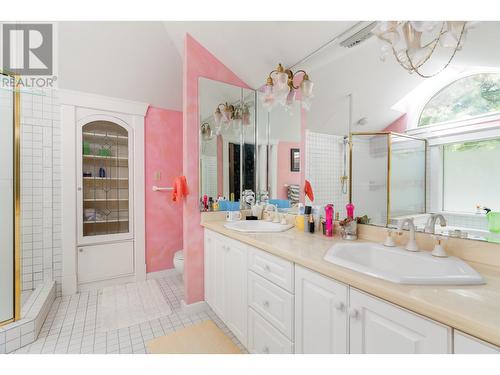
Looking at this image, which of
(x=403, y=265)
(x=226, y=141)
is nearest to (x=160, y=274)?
(x=226, y=141)

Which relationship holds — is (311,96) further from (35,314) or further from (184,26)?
(35,314)

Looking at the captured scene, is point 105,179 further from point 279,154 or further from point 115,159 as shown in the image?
point 279,154

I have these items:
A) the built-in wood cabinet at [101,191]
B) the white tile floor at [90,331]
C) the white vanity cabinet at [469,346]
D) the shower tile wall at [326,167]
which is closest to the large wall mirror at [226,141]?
the shower tile wall at [326,167]

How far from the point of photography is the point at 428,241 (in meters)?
1.15

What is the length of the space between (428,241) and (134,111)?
3.04m

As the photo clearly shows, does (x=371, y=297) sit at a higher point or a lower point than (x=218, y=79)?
lower

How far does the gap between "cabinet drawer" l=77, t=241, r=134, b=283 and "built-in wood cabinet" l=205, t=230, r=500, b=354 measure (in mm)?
1517

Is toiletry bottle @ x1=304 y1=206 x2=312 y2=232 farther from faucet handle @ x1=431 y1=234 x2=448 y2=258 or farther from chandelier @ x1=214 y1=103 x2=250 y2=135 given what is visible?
chandelier @ x1=214 y1=103 x2=250 y2=135

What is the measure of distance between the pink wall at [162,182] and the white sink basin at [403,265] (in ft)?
8.06

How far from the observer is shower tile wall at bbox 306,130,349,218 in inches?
63.1

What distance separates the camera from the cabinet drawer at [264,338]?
122cm

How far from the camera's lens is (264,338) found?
1367mm

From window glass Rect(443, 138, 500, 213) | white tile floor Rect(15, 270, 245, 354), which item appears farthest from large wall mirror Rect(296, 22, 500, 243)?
white tile floor Rect(15, 270, 245, 354)

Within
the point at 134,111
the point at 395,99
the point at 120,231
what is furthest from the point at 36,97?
the point at 395,99
